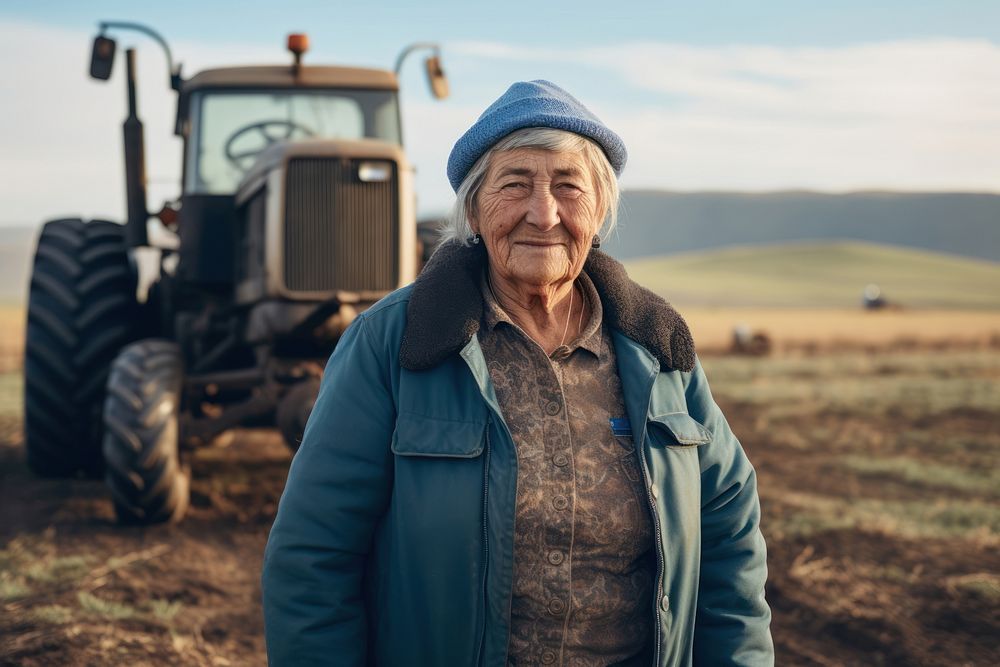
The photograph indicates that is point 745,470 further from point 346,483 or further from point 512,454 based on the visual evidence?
point 346,483

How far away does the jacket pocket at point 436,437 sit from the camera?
6.21 feet

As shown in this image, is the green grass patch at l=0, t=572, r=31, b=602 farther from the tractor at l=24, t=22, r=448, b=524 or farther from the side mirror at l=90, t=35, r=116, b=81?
the side mirror at l=90, t=35, r=116, b=81

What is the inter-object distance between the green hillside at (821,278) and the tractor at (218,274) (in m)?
42.0

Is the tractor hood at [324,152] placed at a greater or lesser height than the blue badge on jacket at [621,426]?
greater

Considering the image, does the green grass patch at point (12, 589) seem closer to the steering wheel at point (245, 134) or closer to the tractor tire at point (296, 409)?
the tractor tire at point (296, 409)

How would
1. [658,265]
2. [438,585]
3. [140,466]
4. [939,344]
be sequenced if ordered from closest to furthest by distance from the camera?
[438,585] < [140,466] < [939,344] < [658,265]

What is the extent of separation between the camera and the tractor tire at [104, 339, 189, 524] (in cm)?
527

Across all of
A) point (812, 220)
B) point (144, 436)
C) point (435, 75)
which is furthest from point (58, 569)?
point (812, 220)

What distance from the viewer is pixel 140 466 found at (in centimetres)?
530

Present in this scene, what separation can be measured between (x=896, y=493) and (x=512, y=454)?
5.81 meters

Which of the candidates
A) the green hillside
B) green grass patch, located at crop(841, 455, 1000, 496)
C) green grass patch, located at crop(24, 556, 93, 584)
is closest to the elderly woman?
green grass patch, located at crop(24, 556, 93, 584)

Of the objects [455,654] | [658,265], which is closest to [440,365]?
[455,654]

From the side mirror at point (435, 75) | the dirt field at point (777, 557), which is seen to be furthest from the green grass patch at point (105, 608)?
the side mirror at point (435, 75)

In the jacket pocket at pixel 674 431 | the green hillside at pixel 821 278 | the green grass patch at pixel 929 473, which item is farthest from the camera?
the green hillside at pixel 821 278
